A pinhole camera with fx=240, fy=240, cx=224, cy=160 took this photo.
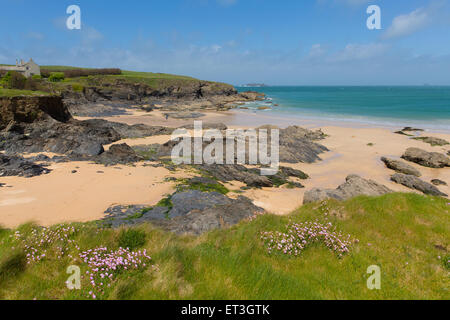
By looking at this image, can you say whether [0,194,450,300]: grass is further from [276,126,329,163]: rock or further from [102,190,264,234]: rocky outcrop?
[276,126,329,163]: rock

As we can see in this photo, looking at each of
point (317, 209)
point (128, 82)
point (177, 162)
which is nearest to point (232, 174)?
point (177, 162)

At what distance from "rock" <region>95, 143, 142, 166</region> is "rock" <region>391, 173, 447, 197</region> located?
2127 centimetres

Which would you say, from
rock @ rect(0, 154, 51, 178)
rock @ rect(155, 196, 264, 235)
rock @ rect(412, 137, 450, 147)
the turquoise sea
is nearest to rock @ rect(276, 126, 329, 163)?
rock @ rect(155, 196, 264, 235)

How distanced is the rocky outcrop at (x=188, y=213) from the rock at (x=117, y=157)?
331 inches

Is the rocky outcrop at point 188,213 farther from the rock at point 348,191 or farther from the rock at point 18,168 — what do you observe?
the rock at point 18,168

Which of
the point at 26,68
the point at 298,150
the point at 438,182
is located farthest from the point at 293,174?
the point at 26,68

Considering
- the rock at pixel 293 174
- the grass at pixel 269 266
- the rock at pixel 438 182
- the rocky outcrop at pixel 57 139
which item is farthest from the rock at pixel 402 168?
Answer: the rocky outcrop at pixel 57 139

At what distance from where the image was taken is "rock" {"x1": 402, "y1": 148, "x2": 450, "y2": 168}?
23.4 m

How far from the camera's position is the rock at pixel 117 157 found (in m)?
19.1

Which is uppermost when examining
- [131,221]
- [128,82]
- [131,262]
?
[128,82]

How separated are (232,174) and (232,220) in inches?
375

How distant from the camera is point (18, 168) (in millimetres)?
15711
